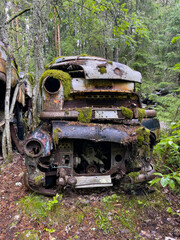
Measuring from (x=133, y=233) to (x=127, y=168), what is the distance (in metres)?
1.03

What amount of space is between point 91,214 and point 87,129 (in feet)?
3.92

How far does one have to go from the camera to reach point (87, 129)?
9.07ft

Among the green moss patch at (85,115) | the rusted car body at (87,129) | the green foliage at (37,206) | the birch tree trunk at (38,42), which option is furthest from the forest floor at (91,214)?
the birch tree trunk at (38,42)

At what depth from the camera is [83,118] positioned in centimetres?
286

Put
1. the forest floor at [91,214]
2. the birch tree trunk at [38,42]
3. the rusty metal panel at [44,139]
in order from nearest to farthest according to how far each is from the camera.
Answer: the forest floor at [91,214]
the rusty metal panel at [44,139]
the birch tree trunk at [38,42]

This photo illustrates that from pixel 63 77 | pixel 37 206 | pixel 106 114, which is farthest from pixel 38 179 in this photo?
pixel 63 77

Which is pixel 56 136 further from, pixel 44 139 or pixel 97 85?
pixel 97 85

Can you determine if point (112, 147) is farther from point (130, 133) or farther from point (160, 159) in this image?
point (160, 159)

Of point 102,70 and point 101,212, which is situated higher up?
point 102,70

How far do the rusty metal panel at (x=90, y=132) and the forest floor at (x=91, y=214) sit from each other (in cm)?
93

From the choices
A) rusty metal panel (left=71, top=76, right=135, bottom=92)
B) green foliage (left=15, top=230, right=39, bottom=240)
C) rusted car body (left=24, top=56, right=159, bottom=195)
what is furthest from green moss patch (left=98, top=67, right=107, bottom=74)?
green foliage (left=15, top=230, right=39, bottom=240)

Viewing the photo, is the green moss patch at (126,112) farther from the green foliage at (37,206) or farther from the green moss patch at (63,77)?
the green foliage at (37,206)

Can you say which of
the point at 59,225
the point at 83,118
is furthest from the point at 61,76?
the point at 59,225

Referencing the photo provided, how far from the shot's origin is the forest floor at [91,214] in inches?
87.7
